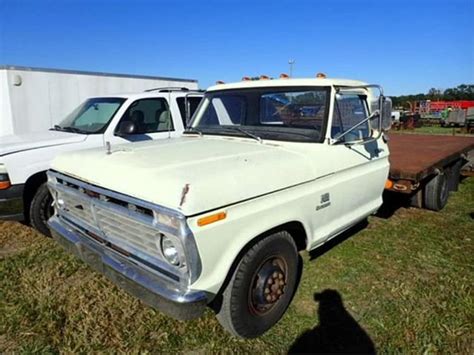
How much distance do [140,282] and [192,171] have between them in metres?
0.86

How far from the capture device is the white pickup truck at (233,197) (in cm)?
238

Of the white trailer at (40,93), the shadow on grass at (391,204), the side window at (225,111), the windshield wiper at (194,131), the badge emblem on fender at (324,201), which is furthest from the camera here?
the white trailer at (40,93)

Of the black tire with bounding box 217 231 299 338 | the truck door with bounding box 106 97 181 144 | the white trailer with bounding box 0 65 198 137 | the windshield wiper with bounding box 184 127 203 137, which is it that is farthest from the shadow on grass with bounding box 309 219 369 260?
the white trailer with bounding box 0 65 198 137

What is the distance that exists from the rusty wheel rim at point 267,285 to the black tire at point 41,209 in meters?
3.25

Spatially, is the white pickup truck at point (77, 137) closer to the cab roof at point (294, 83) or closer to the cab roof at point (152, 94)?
the cab roof at point (152, 94)

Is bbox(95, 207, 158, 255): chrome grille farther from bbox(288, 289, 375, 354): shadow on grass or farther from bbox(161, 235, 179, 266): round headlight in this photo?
bbox(288, 289, 375, 354): shadow on grass

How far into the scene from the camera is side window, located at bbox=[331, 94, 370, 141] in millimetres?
3693

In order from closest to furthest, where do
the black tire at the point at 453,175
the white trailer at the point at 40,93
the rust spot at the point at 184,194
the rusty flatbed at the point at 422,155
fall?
the rust spot at the point at 184,194 < the rusty flatbed at the point at 422,155 < the black tire at the point at 453,175 < the white trailer at the point at 40,93

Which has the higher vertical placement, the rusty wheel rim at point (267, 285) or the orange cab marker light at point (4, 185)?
the orange cab marker light at point (4, 185)

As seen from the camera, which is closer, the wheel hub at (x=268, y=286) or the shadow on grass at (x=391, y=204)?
the wheel hub at (x=268, y=286)

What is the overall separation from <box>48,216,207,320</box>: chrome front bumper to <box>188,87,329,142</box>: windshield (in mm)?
1779

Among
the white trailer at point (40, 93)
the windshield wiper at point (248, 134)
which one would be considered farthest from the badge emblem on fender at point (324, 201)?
the white trailer at point (40, 93)

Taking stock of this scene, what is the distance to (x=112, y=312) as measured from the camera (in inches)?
129

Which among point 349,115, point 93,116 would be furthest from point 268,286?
point 93,116
